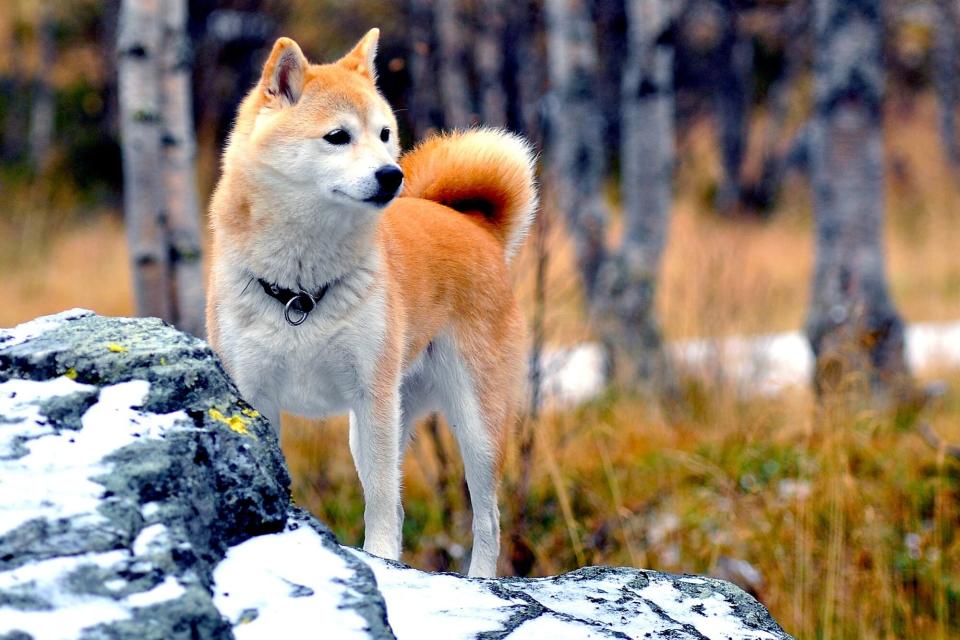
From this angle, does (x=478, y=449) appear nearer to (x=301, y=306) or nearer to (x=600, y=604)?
(x=301, y=306)

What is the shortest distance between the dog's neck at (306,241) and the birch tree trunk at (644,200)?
11.1 ft

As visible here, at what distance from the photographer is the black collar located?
8.32 feet

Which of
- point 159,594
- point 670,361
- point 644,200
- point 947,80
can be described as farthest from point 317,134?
point 947,80

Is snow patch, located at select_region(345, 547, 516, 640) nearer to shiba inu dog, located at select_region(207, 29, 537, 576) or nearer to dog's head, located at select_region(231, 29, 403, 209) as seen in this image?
shiba inu dog, located at select_region(207, 29, 537, 576)

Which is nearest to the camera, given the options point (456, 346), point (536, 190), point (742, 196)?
point (456, 346)

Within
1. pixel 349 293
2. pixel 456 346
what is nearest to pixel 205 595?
pixel 349 293

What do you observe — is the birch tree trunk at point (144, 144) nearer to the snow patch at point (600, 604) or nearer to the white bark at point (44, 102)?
the snow patch at point (600, 604)

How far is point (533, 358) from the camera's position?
400cm

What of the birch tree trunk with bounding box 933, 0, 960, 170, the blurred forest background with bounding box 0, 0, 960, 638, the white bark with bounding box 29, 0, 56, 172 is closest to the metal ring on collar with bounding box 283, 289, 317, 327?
the blurred forest background with bounding box 0, 0, 960, 638

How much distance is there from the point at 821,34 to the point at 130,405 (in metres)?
4.70

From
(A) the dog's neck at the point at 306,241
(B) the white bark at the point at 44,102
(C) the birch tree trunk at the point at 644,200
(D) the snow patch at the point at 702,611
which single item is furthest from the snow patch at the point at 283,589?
(B) the white bark at the point at 44,102

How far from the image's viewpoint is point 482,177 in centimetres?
336

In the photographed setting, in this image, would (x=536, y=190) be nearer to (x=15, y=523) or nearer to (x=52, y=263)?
(x=15, y=523)

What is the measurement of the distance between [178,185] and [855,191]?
323 centimetres
